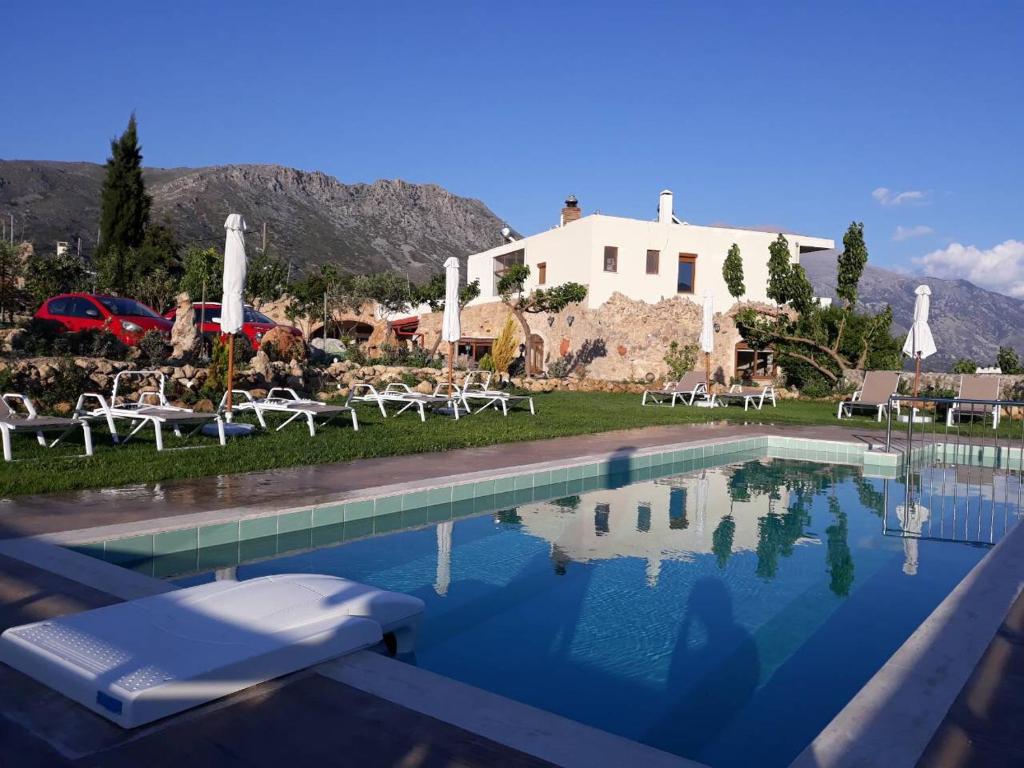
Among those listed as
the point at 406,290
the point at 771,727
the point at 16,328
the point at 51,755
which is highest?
the point at 406,290

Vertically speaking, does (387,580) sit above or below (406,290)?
below

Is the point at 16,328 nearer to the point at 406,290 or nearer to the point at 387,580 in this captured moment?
the point at 387,580

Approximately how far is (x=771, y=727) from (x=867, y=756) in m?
1.24

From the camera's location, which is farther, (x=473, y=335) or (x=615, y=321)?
(x=473, y=335)

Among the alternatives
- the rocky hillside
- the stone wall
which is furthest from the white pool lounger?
the rocky hillside

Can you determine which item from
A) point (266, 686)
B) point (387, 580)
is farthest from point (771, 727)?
point (387, 580)

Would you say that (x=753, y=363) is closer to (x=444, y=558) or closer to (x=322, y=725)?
(x=444, y=558)

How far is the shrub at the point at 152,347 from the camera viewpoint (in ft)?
42.3

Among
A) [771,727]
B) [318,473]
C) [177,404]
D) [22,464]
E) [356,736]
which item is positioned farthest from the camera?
[177,404]

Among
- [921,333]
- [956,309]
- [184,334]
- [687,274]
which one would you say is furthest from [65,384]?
[956,309]

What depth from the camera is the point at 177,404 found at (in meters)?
11.2

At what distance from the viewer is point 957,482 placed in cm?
1024

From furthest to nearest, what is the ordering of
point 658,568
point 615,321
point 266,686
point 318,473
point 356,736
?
point 615,321 → point 318,473 → point 658,568 → point 266,686 → point 356,736

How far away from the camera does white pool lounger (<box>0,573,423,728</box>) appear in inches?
103
